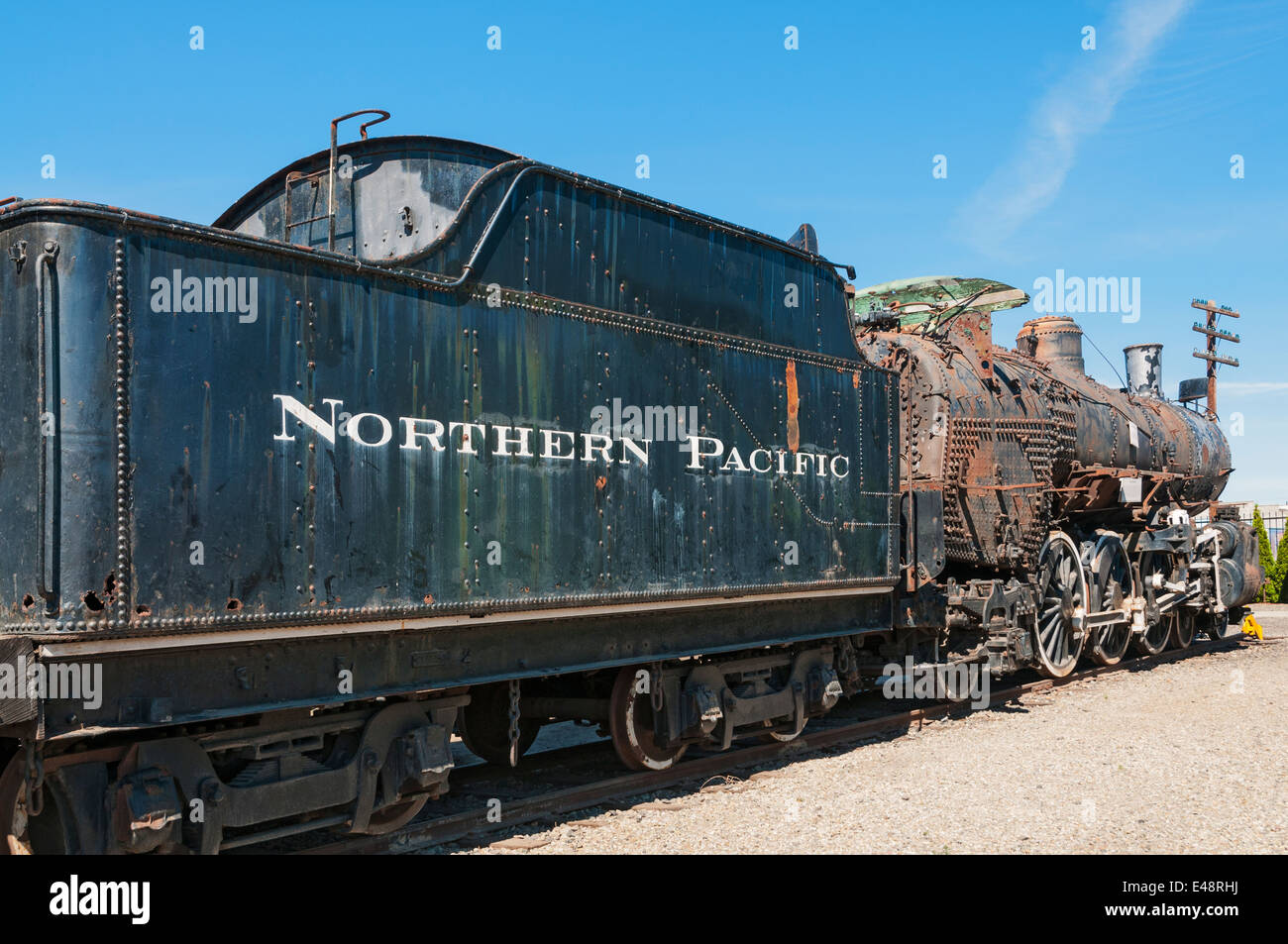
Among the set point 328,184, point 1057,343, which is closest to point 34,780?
point 328,184

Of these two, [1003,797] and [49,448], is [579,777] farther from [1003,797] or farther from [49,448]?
[49,448]

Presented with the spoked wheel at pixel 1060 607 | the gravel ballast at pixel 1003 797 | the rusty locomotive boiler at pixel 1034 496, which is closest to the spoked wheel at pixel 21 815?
the gravel ballast at pixel 1003 797

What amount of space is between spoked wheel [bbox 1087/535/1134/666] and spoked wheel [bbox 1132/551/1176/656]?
0.43m

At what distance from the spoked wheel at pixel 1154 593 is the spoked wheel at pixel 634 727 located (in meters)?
9.20

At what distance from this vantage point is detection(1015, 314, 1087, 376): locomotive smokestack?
14672 millimetres

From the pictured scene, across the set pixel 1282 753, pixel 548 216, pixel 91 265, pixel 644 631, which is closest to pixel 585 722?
pixel 644 631

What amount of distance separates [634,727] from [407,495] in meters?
2.83

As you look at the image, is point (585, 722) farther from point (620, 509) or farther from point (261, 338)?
point (261, 338)

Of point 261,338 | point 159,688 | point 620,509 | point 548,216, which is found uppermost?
point 548,216

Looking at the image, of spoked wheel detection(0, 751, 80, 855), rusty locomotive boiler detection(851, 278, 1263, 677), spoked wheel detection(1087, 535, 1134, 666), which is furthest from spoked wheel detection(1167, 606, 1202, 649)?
spoked wheel detection(0, 751, 80, 855)

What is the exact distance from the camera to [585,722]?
7844 mm

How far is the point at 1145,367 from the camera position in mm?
18625

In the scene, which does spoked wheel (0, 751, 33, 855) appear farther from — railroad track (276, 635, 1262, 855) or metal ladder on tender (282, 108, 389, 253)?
metal ladder on tender (282, 108, 389, 253)
